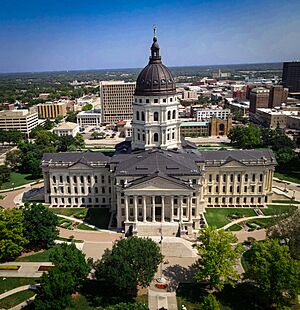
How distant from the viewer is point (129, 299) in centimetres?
5028

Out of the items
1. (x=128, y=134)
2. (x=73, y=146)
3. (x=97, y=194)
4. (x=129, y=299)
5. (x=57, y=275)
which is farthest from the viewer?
(x=128, y=134)

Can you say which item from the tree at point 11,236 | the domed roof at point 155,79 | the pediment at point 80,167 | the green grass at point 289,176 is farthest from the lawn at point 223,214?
the tree at point 11,236

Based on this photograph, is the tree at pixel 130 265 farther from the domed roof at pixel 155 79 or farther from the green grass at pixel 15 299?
the domed roof at pixel 155 79

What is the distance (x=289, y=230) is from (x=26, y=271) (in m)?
47.3

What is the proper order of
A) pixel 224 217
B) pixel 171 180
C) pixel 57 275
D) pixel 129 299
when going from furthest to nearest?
1. pixel 224 217
2. pixel 171 180
3. pixel 129 299
4. pixel 57 275

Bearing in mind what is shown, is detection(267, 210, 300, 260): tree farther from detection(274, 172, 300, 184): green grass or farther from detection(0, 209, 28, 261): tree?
detection(0, 209, 28, 261): tree

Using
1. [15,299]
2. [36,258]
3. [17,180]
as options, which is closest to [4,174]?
[17,180]

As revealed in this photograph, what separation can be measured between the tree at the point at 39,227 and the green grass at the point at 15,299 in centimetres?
1266

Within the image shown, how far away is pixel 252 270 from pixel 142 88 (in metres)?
49.5

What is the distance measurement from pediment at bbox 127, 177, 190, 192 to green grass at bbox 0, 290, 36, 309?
28.0 meters

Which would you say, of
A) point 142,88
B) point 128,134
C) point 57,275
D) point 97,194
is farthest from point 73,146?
point 57,275

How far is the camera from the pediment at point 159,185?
68812 mm

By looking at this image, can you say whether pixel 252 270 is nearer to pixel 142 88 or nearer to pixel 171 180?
pixel 171 180

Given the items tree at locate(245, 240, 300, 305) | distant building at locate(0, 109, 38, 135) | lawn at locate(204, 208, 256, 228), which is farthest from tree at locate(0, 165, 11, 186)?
tree at locate(245, 240, 300, 305)
